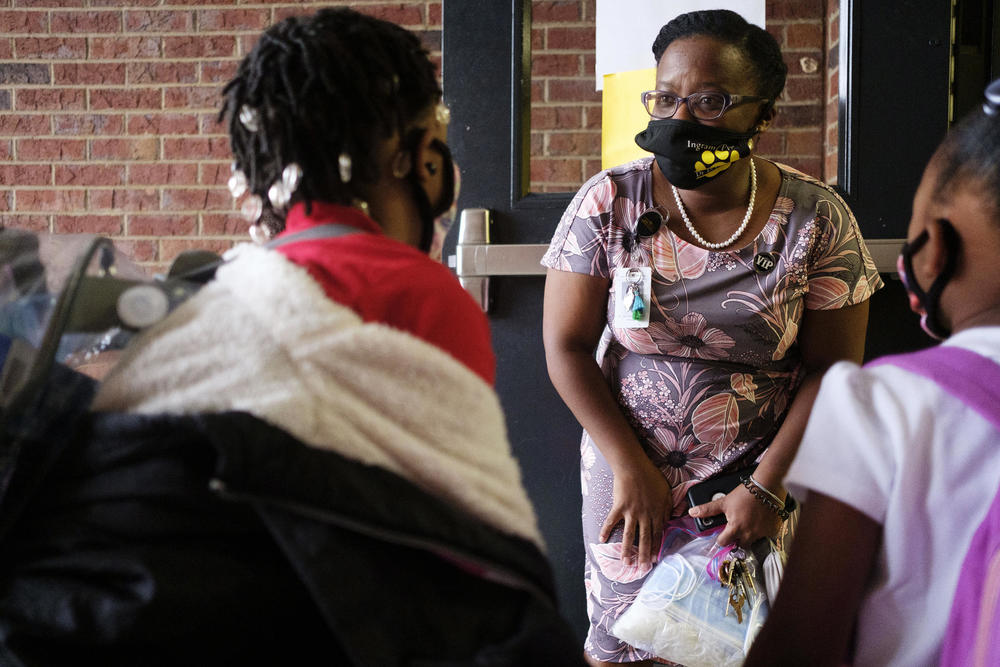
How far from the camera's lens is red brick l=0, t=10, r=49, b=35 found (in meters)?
3.71

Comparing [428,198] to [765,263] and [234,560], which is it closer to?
[234,560]

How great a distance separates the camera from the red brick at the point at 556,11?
212 cm

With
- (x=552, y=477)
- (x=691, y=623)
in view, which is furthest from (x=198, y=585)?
(x=552, y=477)

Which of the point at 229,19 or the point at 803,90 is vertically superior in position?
the point at 229,19

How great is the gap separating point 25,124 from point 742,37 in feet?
10.7

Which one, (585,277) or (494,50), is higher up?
(494,50)

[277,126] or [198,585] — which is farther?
[277,126]

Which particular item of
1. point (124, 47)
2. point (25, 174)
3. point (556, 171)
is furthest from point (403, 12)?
point (25, 174)

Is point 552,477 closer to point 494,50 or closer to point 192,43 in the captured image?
point 494,50

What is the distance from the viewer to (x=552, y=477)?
6.63ft

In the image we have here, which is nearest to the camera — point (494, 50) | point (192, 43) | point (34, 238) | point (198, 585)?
point (198, 585)

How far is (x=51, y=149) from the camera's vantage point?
3.74 metres

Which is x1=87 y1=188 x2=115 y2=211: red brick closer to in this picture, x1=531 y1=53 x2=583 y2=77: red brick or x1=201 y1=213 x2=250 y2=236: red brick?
x1=201 y1=213 x2=250 y2=236: red brick

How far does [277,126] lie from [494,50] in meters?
1.19
